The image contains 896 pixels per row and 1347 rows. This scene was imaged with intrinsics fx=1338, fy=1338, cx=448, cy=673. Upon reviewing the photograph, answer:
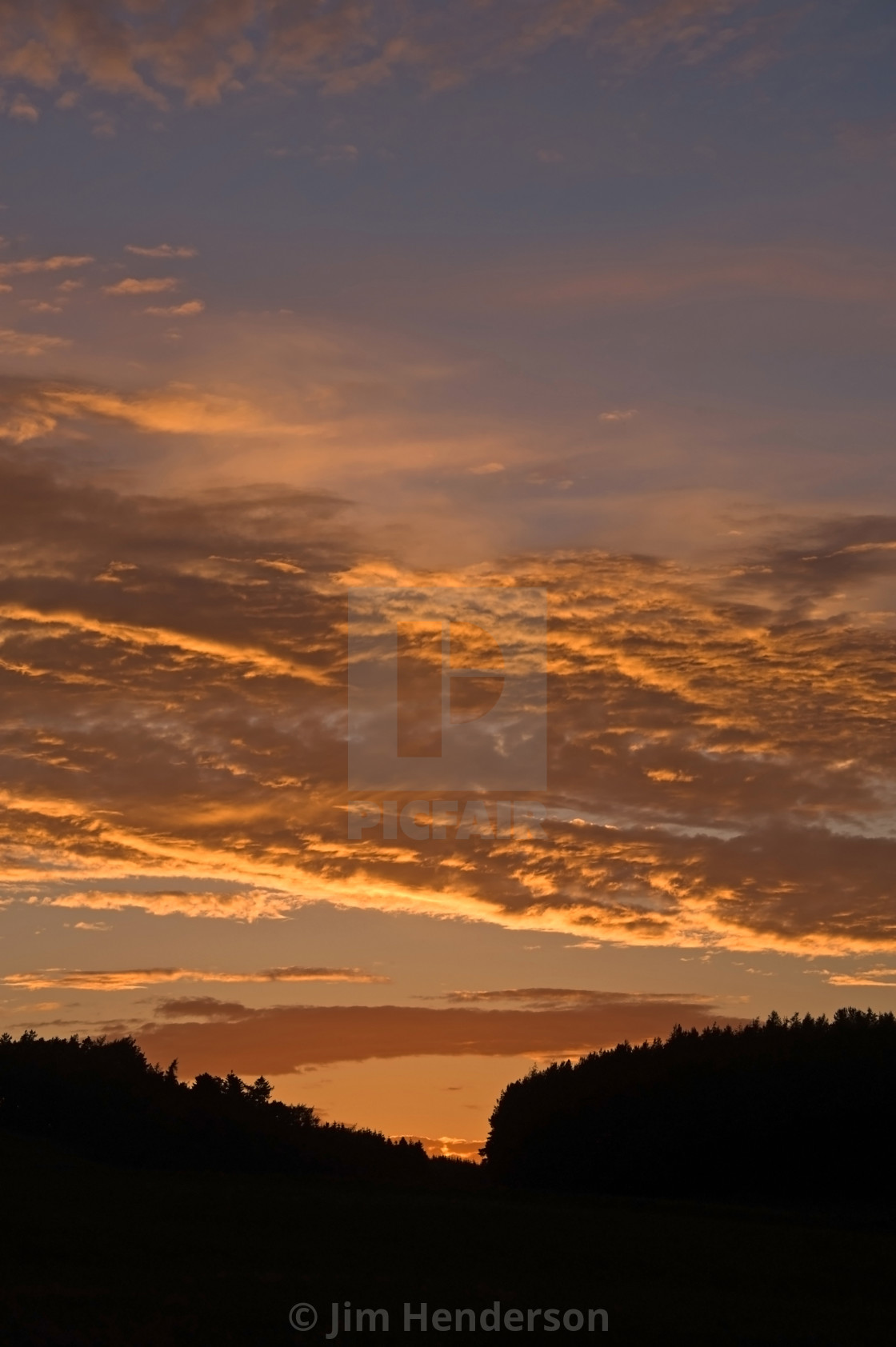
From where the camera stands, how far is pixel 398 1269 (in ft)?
91.9

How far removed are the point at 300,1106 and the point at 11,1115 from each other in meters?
29.4

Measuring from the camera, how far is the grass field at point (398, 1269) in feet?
69.9

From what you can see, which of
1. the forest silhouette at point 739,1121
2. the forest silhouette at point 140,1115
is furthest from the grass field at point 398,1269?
the forest silhouette at point 140,1115

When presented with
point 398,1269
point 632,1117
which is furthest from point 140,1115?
point 398,1269

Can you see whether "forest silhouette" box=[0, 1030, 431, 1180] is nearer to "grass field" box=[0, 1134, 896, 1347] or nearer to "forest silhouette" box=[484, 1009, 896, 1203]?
"forest silhouette" box=[484, 1009, 896, 1203]

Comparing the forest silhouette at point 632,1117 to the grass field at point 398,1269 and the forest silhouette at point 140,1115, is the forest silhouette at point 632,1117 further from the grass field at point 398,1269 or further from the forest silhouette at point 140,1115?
the grass field at point 398,1269

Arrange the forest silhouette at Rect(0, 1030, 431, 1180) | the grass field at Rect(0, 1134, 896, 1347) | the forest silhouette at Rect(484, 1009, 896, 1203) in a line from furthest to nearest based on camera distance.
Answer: the forest silhouette at Rect(0, 1030, 431, 1180) → the forest silhouette at Rect(484, 1009, 896, 1203) → the grass field at Rect(0, 1134, 896, 1347)

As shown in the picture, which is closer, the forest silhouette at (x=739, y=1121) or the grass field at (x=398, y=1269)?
the grass field at (x=398, y=1269)

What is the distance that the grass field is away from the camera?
21.3m

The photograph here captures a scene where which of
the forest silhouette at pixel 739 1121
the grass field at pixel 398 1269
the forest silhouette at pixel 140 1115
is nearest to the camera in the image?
the grass field at pixel 398 1269

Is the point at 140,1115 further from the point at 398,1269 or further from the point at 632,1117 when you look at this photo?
the point at 398,1269

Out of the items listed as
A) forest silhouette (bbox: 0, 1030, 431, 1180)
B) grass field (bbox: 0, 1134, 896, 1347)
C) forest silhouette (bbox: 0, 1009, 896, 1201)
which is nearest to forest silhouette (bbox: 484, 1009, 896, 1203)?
forest silhouette (bbox: 0, 1009, 896, 1201)

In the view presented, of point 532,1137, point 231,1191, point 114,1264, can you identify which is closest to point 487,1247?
point 114,1264

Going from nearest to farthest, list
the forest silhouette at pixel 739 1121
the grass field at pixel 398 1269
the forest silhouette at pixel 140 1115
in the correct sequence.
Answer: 1. the grass field at pixel 398 1269
2. the forest silhouette at pixel 739 1121
3. the forest silhouette at pixel 140 1115
